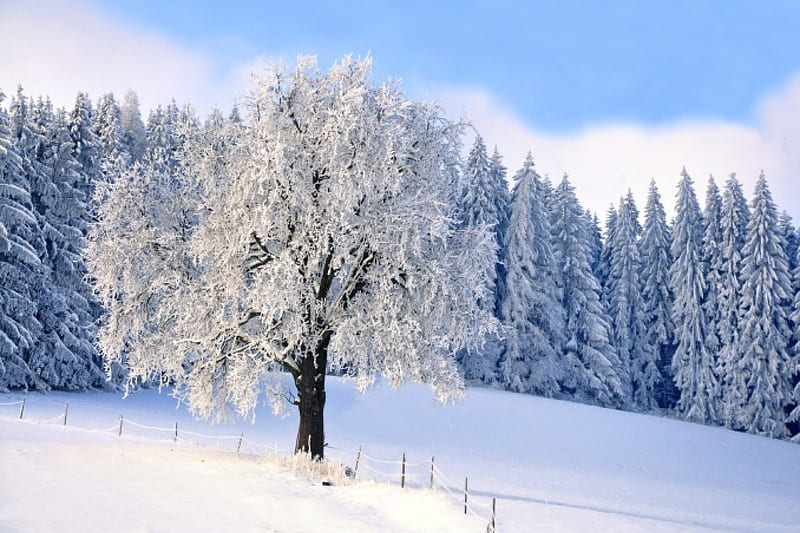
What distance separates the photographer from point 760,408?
151ft

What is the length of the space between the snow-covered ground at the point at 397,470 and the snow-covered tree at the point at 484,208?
13.2 ft

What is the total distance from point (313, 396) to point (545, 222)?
1484 inches

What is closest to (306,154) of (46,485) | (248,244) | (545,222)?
(248,244)

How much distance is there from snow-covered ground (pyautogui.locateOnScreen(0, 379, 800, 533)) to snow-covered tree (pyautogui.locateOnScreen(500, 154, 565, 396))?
5170mm

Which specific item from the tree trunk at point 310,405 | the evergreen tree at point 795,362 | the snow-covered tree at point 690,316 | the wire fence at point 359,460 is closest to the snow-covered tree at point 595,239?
the snow-covered tree at point 690,316

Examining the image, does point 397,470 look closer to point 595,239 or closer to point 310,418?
point 310,418

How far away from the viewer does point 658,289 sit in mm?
57906

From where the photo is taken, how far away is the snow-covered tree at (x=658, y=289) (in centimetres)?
5681

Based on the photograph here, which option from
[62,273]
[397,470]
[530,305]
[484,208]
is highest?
[484,208]

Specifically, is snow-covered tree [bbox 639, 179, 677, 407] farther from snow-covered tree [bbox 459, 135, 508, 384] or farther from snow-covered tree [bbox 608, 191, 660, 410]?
snow-covered tree [bbox 459, 135, 508, 384]

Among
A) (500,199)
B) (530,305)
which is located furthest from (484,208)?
(530,305)

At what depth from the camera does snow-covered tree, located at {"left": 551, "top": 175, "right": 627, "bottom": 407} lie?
5050 cm

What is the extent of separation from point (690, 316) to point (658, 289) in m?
5.35

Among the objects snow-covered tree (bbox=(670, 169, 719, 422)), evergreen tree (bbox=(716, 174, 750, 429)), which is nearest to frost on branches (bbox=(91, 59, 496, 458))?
evergreen tree (bbox=(716, 174, 750, 429))
